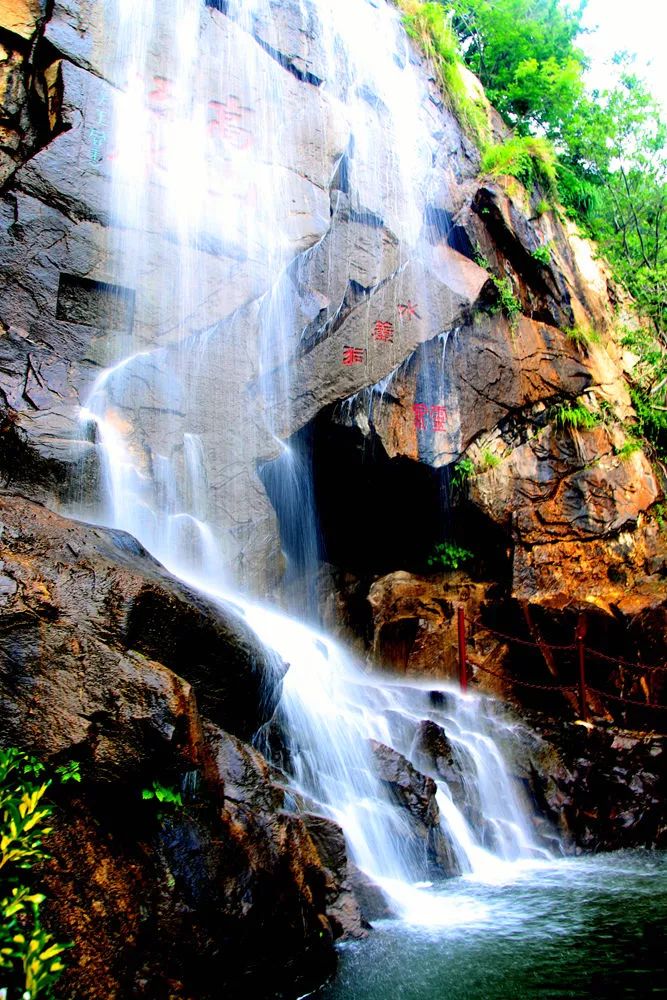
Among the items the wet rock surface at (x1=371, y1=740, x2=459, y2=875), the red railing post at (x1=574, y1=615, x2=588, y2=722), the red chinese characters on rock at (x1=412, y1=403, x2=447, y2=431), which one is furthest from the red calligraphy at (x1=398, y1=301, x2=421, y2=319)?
the wet rock surface at (x1=371, y1=740, x2=459, y2=875)

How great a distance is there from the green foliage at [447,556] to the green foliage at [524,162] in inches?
273

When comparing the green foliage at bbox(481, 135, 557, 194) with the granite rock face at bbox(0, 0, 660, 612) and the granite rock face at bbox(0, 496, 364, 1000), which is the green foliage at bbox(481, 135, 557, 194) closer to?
the granite rock face at bbox(0, 0, 660, 612)

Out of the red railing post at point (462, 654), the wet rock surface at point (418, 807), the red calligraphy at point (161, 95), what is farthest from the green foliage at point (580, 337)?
the wet rock surface at point (418, 807)

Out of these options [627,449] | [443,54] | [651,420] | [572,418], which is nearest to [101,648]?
[572,418]

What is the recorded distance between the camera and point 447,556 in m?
A: 11.4

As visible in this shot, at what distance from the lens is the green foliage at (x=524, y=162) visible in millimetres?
13062

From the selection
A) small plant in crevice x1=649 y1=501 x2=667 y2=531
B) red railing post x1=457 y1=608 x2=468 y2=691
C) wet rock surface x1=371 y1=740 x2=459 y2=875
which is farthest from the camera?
small plant in crevice x1=649 y1=501 x2=667 y2=531

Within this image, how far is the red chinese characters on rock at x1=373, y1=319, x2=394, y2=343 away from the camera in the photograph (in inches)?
412

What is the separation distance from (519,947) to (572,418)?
29.1 ft

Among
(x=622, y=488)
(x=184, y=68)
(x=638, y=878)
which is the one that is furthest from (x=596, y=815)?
(x=184, y=68)

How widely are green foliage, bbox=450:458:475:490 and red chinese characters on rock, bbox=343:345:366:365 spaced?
7.53ft

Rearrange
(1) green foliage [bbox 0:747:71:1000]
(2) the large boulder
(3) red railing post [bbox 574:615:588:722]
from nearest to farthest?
(1) green foliage [bbox 0:747:71:1000] < (2) the large boulder < (3) red railing post [bbox 574:615:588:722]

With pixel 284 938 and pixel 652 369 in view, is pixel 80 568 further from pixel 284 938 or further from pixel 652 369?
pixel 652 369

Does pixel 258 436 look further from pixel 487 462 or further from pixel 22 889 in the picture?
pixel 22 889
